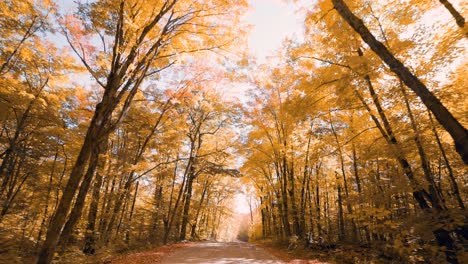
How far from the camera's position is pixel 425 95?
4.45 metres

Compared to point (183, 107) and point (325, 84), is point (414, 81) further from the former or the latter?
point (183, 107)

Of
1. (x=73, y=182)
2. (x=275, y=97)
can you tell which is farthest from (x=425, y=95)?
(x=275, y=97)

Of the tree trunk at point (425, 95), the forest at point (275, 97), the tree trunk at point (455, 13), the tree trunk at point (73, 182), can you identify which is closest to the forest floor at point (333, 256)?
the forest at point (275, 97)

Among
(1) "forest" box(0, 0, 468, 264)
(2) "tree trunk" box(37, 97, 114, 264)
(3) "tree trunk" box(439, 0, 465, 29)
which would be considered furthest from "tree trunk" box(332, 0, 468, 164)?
(2) "tree trunk" box(37, 97, 114, 264)

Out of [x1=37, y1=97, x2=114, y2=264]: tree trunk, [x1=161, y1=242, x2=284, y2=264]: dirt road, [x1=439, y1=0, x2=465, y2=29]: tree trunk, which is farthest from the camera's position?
[x1=161, y1=242, x2=284, y2=264]: dirt road

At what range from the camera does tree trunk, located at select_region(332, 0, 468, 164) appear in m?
4.13

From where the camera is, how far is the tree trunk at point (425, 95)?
4129 millimetres

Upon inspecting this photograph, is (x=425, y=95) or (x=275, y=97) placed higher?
(x=275, y=97)

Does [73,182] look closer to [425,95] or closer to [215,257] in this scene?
[215,257]

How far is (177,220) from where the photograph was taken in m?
20.7

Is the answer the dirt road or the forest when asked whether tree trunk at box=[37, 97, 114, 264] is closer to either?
the forest

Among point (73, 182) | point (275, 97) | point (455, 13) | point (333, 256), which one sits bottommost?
point (333, 256)

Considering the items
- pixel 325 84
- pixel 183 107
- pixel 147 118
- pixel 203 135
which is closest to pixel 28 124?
pixel 147 118

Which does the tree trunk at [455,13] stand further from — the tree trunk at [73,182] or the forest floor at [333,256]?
the tree trunk at [73,182]
